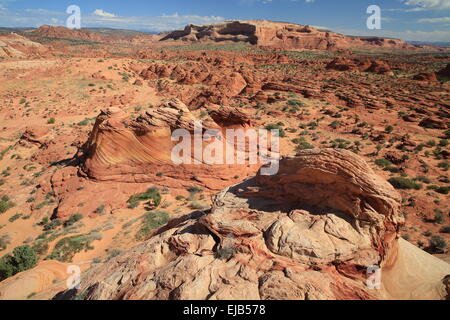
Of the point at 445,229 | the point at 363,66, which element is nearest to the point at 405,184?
the point at 445,229

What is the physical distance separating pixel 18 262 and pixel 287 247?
9692 mm

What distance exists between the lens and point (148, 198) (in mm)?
12852

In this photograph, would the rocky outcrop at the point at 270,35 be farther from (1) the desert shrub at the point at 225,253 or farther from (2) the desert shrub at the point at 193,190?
(1) the desert shrub at the point at 225,253

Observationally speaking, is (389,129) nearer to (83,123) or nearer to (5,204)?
(5,204)

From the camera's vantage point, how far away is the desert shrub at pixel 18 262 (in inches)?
352

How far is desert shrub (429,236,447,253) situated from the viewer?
855cm

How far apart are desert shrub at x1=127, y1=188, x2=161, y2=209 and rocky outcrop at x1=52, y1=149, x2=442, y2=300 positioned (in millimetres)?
5540

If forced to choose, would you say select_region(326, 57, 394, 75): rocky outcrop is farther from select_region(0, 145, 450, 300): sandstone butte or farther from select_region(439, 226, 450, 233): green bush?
select_region(0, 145, 450, 300): sandstone butte

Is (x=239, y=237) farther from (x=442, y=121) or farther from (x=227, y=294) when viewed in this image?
(x=442, y=121)

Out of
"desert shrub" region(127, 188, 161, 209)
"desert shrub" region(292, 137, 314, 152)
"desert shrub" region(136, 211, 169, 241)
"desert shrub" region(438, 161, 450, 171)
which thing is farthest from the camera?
"desert shrub" region(292, 137, 314, 152)

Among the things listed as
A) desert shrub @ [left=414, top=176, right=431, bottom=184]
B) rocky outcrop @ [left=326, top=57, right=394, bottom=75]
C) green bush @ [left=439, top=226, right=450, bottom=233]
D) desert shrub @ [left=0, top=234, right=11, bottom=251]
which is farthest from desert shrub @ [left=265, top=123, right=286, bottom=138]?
rocky outcrop @ [left=326, top=57, right=394, bottom=75]

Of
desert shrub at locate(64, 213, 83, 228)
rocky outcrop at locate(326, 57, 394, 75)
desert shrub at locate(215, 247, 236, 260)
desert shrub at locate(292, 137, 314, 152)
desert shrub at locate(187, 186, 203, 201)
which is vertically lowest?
desert shrub at locate(64, 213, 83, 228)

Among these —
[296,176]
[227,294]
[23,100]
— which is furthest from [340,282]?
[23,100]

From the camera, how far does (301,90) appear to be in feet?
104
